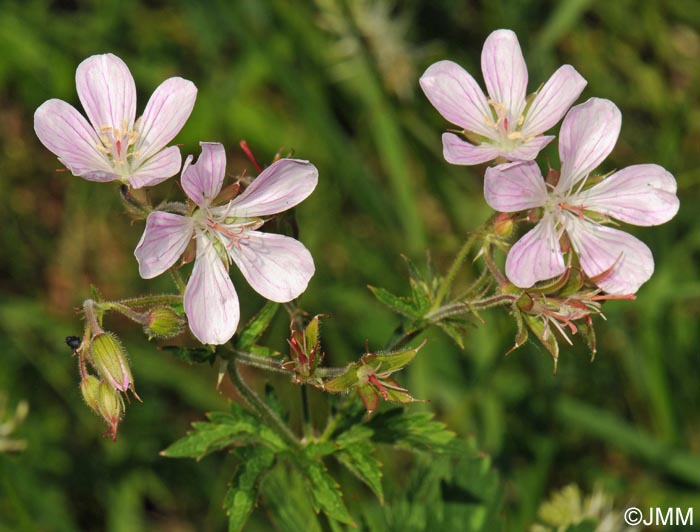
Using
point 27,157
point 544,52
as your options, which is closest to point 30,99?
point 27,157

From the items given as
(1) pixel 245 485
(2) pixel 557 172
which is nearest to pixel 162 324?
(1) pixel 245 485

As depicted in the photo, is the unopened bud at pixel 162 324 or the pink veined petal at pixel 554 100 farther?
the pink veined petal at pixel 554 100

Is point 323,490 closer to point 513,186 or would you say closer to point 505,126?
point 513,186

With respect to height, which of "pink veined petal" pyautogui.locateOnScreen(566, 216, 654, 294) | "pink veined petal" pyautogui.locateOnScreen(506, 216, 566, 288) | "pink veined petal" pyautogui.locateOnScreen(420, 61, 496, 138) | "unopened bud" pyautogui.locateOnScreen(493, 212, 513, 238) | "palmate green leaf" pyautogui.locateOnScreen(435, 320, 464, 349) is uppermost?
"pink veined petal" pyautogui.locateOnScreen(420, 61, 496, 138)

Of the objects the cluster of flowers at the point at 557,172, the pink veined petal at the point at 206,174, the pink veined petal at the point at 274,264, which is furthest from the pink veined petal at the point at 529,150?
the pink veined petal at the point at 206,174

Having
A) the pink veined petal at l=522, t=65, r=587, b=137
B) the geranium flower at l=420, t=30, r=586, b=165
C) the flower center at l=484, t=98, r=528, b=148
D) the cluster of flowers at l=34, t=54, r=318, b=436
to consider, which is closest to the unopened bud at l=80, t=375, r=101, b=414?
the cluster of flowers at l=34, t=54, r=318, b=436

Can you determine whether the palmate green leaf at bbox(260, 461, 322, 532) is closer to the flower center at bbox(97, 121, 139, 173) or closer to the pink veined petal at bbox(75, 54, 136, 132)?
the flower center at bbox(97, 121, 139, 173)

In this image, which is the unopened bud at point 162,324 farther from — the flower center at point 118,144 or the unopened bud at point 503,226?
the unopened bud at point 503,226

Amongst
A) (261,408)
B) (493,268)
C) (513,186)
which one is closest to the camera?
(513,186)
